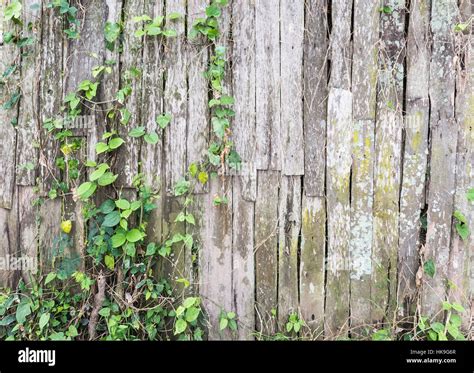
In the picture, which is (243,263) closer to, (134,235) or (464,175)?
(134,235)

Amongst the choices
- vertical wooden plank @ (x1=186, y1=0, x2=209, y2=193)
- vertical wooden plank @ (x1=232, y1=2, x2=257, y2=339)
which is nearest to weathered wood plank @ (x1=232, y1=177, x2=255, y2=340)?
vertical wooden plank @ (x1=232, y1=2, x2=257, y2=339)

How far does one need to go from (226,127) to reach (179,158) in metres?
0.37

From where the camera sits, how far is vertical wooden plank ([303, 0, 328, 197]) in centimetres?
252

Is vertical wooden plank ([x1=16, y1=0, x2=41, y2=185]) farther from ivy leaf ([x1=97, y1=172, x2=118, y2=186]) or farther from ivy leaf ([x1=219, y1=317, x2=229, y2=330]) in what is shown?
ivy leaf ([x1=219, y1=317, x2=229, y2=330])

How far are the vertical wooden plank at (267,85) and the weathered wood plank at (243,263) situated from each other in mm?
275

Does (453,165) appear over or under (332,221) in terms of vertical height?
over

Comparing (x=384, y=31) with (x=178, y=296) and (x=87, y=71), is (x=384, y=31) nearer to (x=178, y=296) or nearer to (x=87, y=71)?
(x=87, y=71)

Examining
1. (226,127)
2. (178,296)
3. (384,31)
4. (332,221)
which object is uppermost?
(384,31)

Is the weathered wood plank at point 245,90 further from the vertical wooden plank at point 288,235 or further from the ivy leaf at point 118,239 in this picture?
the ivy leaf at point 118,239

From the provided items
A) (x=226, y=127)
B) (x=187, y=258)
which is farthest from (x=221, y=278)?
(x=226, y=127)

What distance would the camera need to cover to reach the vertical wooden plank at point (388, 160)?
8.21 feet

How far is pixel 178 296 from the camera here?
260cm

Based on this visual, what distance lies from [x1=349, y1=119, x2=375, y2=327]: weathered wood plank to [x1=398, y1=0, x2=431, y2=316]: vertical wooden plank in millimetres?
206

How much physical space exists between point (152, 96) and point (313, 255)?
1459 millimetres
